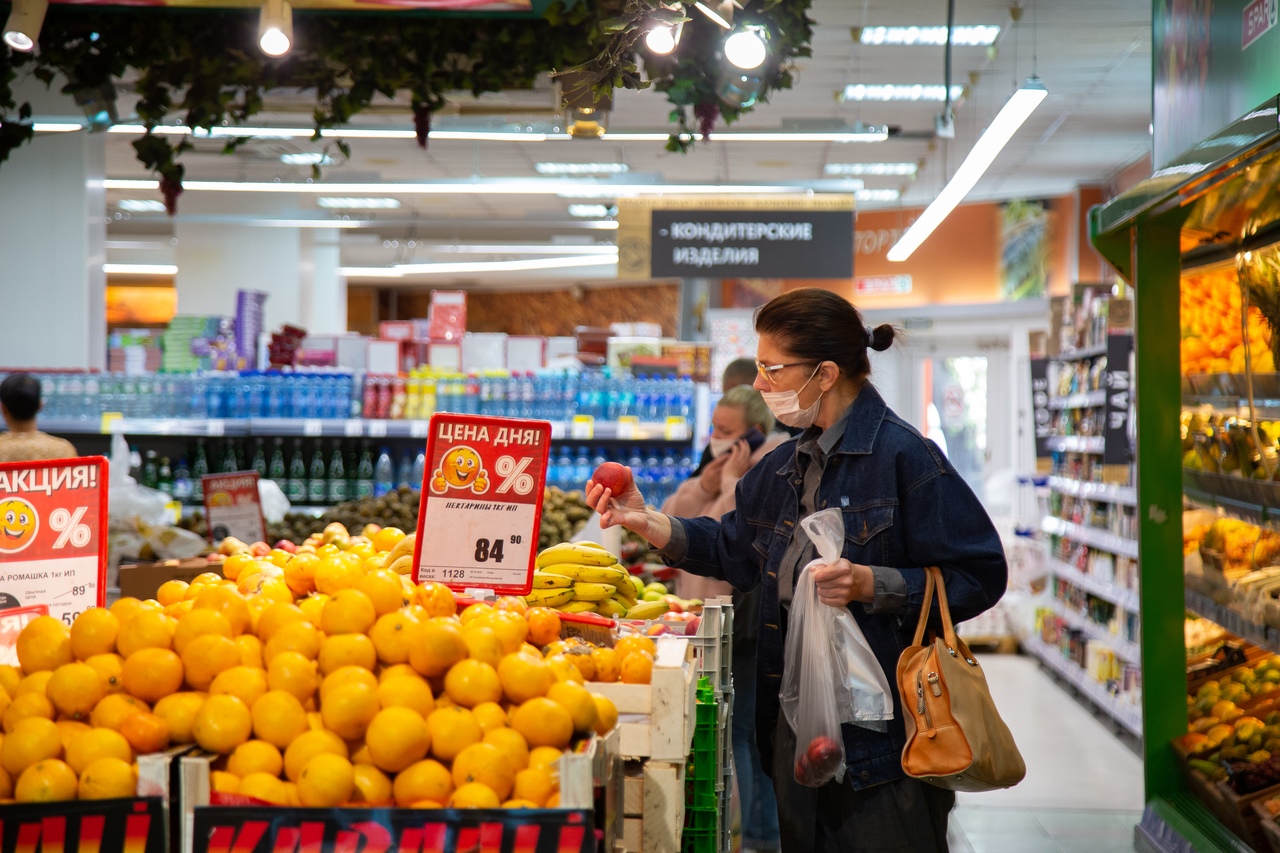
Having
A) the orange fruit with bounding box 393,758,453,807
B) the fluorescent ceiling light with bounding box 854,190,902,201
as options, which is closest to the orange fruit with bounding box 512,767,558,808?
the orange fruit with bounding box 393,758,453,807

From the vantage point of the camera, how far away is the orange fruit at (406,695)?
174 cm

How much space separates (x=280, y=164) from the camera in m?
13.2

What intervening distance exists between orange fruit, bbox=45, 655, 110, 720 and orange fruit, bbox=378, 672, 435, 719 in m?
0.46

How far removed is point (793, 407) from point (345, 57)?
3191 millimetres

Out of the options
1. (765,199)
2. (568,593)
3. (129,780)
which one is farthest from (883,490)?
(765,199)

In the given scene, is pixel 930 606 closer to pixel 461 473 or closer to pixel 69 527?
pixel 461 473

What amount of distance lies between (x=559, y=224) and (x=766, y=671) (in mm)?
14189

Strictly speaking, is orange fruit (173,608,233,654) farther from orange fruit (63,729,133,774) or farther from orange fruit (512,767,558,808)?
orange fruit (512,767,558,808)

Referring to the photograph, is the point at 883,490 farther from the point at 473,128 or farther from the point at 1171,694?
the point at 473,128

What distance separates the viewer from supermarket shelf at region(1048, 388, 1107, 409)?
739cm

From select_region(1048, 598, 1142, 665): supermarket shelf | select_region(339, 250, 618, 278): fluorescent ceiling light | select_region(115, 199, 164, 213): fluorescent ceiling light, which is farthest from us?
select_region(339, 250, 618, 278): fluorescent ceiling light

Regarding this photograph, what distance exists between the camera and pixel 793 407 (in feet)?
8.22

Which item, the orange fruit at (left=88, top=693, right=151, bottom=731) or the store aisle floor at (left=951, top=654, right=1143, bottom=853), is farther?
the store aisle floor at (left=951, top=654, right=1143, bottom=853)

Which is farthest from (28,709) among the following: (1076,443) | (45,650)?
(1076,443)
